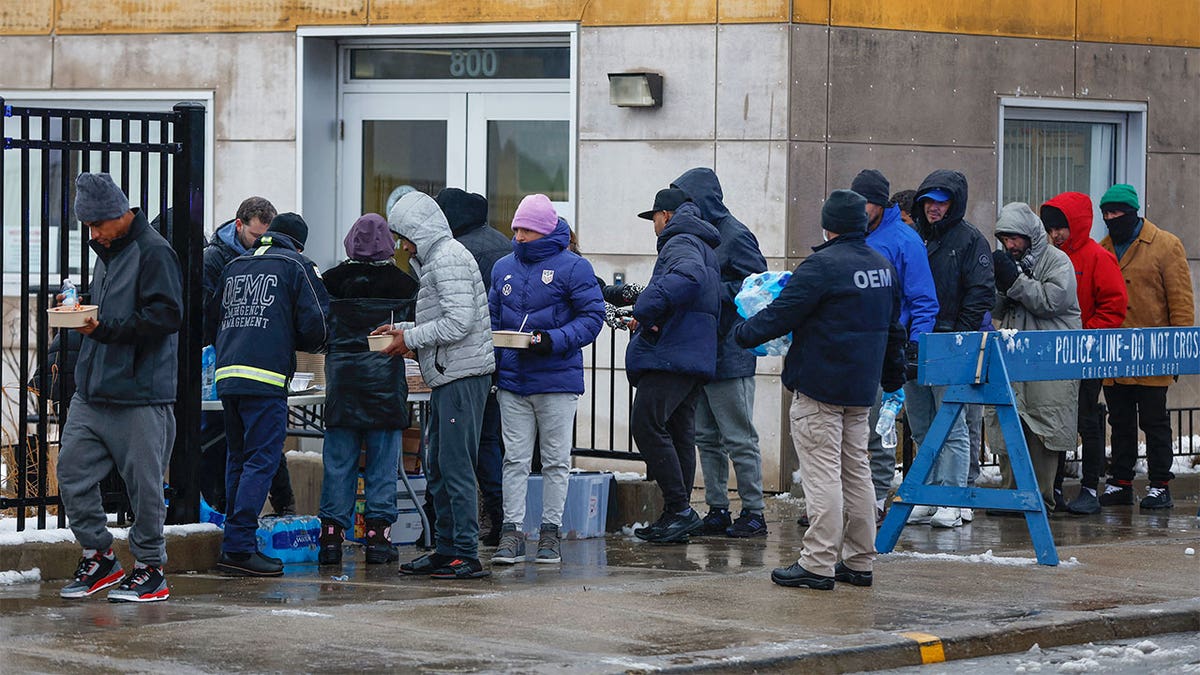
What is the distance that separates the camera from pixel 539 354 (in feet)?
31.5

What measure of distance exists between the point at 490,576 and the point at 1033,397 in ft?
13.0

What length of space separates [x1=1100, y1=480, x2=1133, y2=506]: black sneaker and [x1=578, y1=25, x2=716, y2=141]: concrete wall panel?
12.1 feet

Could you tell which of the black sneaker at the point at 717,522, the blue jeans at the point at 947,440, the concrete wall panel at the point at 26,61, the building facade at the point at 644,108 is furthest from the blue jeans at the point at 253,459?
the concrete wall panel at the point at 26,61

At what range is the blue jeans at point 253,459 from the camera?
9.22 meters

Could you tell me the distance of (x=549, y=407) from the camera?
9727 mm

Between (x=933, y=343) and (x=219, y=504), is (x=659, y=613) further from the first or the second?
(x=219, y=504)

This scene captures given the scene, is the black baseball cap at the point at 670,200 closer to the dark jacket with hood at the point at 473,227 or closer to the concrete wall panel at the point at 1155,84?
the dark jacket with hood at the point at 473,227

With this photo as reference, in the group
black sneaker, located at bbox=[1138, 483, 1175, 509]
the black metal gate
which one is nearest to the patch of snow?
the black metal gate

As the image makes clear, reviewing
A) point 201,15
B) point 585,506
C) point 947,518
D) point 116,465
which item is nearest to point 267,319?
point 116,465

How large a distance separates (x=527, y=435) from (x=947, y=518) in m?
2.94

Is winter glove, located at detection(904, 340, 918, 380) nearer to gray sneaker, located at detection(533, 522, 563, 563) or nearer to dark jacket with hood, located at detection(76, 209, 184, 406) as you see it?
gray sneaker, located at detection(533, 522, 563, 563)

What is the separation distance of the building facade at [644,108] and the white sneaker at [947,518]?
1705 millimetres

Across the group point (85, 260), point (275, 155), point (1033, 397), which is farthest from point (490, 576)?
point (275, 155)

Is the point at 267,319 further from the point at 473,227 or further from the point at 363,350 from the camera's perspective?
the point at 473,227
